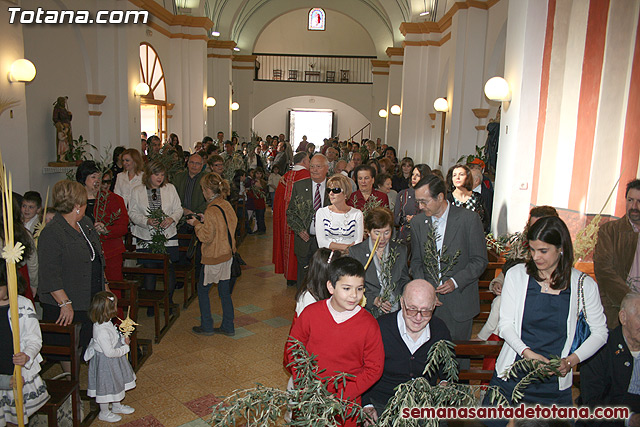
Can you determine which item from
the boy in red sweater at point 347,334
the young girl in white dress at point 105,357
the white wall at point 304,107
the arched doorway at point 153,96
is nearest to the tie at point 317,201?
the young girl in white dress at point 105,357

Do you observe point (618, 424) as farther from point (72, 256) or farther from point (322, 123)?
point (322, 123)

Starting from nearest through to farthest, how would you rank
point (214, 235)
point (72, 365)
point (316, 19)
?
point (72, 365) < point (214, 235) < point (316, 19)

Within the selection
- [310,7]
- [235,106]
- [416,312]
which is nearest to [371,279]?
[416,312]

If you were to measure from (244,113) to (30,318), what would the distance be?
78.1 ft

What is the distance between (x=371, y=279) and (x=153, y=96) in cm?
1182

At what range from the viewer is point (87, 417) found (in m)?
4.07

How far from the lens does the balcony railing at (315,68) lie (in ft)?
95.2

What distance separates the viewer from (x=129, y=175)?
6738 millimetres

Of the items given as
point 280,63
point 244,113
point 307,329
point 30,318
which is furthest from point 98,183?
point 280,63

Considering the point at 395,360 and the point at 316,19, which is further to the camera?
the point at 316,19

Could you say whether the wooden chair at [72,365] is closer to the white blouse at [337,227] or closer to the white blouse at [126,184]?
the white blouse at [337,227]

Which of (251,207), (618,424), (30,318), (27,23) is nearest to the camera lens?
(618,424)

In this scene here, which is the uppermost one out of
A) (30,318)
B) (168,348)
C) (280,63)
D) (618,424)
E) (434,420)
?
(280,63)

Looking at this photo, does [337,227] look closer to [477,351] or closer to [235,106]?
[477,351]
